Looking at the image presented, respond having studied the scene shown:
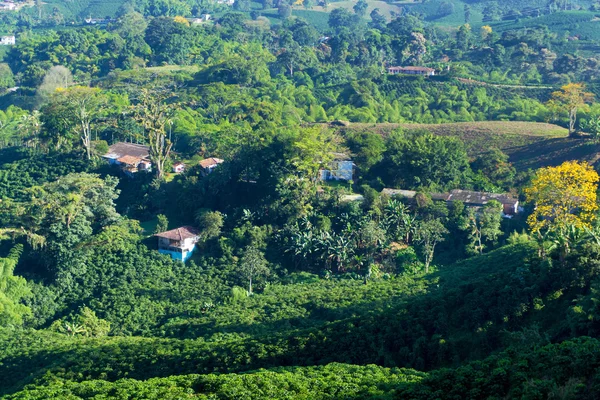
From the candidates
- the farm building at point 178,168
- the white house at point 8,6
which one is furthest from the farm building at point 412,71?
the white house at point 8,6

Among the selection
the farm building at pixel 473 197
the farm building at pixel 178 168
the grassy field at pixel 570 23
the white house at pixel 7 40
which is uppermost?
the grassy field at pixel 570 23

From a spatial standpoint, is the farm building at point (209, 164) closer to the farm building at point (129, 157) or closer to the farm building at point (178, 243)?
the farm building at point (129, 157)

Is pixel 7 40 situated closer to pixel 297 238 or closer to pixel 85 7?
pixel 85 7

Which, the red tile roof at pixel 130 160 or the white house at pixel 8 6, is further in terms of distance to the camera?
the white house at pixel 8 6

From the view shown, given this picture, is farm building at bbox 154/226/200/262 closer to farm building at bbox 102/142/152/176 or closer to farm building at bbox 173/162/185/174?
farm building at bbox 102/142/152/176

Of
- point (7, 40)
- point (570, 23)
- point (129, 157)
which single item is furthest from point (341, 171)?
point (7, 40)
